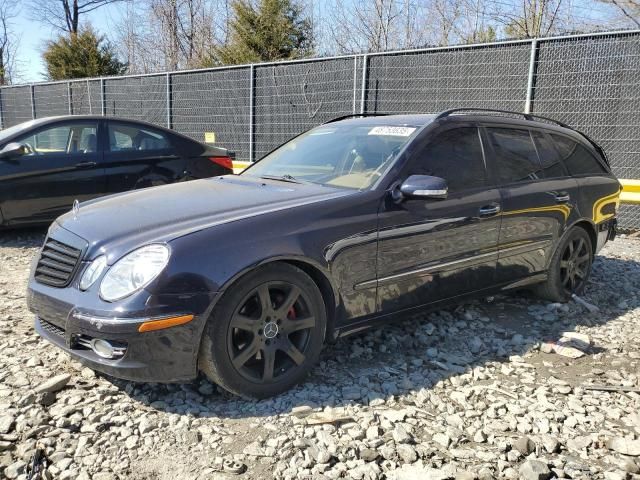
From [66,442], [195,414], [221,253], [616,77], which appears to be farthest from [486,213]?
[616,77]

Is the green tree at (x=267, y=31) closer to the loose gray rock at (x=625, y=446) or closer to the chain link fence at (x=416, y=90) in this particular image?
the chain link fence at (x=416, y=90)

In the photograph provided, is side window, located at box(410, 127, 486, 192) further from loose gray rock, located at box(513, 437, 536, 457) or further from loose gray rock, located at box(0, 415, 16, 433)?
loose gray rock, located at box(0, 415, 16, 433)

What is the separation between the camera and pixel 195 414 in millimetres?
2928

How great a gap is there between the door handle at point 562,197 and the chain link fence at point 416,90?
3.72 meters

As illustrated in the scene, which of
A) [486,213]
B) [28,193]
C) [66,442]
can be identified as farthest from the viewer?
[28,193]

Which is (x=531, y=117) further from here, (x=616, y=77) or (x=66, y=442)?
(x=66, y=442)

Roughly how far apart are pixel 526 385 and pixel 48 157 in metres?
5.69

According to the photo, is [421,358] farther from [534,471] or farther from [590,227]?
[590,227]

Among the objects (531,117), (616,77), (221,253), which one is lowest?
(221,253)

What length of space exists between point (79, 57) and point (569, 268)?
2305 centimetres

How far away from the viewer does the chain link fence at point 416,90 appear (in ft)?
25.3

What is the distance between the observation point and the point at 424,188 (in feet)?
11.3

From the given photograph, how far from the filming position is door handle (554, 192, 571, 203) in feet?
15.3

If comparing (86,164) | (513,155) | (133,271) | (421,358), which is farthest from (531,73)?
(133,271)
